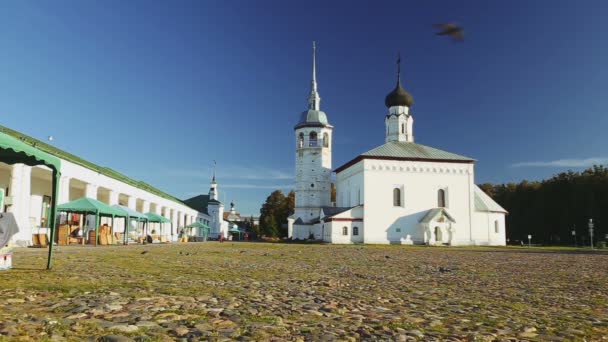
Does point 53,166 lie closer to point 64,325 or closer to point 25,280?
point 25,280

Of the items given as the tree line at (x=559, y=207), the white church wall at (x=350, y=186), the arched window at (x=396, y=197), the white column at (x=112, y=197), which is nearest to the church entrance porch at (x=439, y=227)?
the arched window at (x=396, y=197)

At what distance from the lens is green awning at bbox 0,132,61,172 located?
27.9ft

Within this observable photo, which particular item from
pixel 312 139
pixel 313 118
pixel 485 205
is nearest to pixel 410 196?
pixel 485 205

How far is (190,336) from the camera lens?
415 cm

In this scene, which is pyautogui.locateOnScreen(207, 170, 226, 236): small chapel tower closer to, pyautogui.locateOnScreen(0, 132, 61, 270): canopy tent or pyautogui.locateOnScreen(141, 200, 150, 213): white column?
pyautogui.locateOnScreen(141, 200, 150, 213): white column

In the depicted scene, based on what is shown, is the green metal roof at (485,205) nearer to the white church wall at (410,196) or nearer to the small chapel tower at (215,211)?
the white church wall at (410,196)

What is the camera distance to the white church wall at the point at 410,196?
51312 mm

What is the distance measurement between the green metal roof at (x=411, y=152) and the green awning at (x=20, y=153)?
43008mm

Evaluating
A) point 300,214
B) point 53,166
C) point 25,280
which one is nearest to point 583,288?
point 25,280

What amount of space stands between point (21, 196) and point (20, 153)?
15.1m

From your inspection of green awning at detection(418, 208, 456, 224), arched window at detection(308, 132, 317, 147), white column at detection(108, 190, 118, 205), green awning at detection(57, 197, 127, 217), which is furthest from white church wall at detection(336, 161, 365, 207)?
green awning at detection(57, 197, 127, 217)

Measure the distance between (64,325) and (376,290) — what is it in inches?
197

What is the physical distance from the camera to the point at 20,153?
954 cm

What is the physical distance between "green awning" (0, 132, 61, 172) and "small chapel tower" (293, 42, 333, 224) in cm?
5788
